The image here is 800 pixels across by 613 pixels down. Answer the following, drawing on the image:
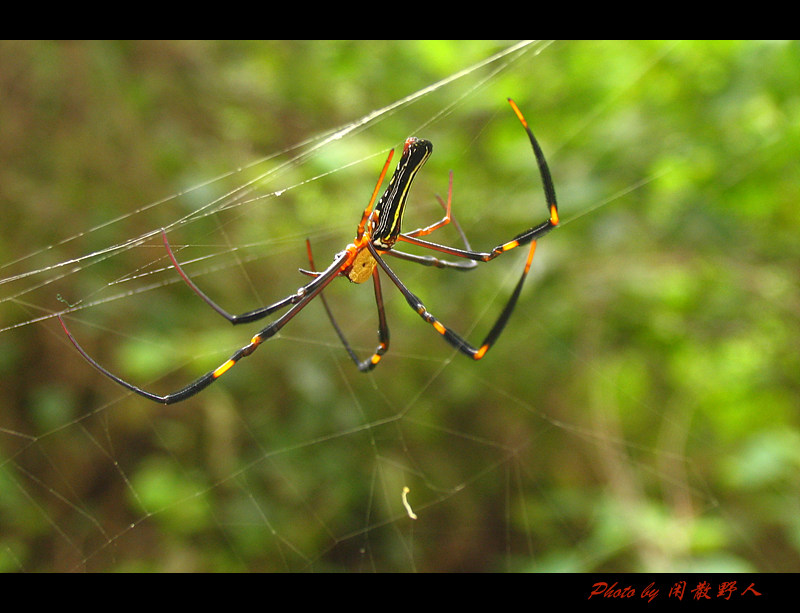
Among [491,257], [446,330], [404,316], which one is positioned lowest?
[404,316]

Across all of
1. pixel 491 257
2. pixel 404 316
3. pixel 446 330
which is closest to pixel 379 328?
pixel 446 330

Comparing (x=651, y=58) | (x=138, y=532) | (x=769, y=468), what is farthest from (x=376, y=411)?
(x=651, y=58)

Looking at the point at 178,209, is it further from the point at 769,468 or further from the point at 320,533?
the point at 769,468

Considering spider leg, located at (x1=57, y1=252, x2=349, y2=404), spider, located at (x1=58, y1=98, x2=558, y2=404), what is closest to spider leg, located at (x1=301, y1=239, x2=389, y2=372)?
spider, located at (x1=58, y1=98, x2=558, y2=404)

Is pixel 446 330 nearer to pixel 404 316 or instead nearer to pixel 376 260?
pixel 376 260

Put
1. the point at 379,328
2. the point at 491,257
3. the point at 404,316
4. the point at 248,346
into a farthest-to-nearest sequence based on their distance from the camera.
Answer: the point at 404,316
the point at 379,328
the point at 491,257
the point at 248,346

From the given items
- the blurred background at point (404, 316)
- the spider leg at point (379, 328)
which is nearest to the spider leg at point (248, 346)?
the spider leg at point (379, 328)

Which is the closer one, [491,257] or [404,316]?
[491,257]
